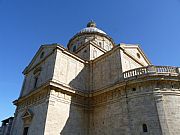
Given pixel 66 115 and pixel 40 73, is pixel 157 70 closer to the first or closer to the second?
pixel 66 115

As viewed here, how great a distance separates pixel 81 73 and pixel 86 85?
143cm

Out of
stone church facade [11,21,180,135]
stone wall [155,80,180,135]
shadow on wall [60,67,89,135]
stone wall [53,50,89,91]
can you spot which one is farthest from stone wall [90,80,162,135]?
stone wall [53,50,89,91]

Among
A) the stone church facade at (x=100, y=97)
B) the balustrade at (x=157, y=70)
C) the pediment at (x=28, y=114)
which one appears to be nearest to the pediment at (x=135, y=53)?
the stone church facade at (x=100, y=97)

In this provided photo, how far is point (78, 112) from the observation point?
14344mm

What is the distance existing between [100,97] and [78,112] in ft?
8.16

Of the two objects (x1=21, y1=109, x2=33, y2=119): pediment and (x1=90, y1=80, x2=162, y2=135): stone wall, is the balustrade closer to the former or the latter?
(x1=90, y1=80, x2=162, y2=135): stone wall

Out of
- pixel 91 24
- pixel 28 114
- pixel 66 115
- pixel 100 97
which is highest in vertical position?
pixel 91 24

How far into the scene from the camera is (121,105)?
41.0ft

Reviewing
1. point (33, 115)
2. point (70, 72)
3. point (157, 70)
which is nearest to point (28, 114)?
point (33, 115)

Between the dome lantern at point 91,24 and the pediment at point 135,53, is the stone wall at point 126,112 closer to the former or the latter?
the pediment at point 135,53

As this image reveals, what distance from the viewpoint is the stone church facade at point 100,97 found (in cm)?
1116

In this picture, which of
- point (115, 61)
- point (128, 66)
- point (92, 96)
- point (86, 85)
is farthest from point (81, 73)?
point (128, 66)

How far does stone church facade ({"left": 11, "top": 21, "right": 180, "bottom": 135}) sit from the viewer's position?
11164mm

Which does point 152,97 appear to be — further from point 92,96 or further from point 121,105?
point 92,96
